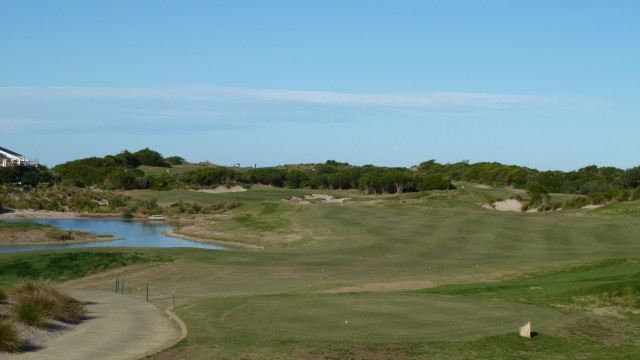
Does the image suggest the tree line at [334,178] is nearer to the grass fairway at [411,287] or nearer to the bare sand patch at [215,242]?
the grass fairway at [411,287]

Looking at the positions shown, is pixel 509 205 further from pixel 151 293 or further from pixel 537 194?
pixel 151 293

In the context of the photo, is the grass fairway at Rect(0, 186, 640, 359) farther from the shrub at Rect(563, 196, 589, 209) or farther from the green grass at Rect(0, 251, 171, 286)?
the shrub at Rect(563, 196, 589, 209)

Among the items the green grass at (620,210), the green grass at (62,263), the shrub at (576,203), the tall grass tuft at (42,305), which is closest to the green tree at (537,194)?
the shrub at (576,203)

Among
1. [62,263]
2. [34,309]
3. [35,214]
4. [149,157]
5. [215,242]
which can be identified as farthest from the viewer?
[149,157]

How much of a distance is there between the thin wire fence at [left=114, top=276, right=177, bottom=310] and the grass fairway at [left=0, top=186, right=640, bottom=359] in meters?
0.43

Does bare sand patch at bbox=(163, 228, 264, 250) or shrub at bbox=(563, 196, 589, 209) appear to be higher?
shrub at bbox=(563, 196, 589, 209)

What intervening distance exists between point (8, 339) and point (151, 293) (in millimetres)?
13028

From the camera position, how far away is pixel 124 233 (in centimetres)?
7025

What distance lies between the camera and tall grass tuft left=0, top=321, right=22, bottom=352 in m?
17.5

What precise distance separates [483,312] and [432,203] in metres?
68.2

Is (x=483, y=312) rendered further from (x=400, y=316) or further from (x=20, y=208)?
(x=20, y=208)

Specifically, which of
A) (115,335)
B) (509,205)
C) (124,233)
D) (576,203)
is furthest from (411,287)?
(509,205)

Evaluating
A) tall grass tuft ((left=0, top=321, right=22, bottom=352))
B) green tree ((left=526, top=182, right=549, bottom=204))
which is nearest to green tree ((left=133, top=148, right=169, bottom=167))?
green tree ((left=526, top=182, right=549, bottom=204))

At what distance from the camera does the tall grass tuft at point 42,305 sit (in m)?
20.0
